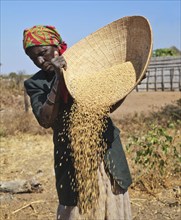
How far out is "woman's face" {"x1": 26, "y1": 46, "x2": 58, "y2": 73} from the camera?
226 centimetres

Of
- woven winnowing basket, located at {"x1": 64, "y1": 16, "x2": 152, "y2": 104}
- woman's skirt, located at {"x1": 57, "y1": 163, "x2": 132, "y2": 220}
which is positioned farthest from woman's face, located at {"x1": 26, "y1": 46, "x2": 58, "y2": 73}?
woman's skirt, located at {"x1": 57, "y1": 163, "x2": 132, "y2": 220}

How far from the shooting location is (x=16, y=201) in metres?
4.53

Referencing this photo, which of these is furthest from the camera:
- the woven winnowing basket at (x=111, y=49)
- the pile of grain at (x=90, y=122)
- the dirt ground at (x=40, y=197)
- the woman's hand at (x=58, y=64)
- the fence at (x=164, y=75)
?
the fence at (x=164, y=75)

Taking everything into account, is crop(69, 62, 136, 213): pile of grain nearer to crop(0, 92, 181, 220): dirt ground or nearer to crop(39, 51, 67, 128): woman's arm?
crop(39, 51, 67, 128): woman's arm

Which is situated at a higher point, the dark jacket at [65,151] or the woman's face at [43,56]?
the woman's face at [43,56]

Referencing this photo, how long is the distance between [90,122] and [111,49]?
1.66ft

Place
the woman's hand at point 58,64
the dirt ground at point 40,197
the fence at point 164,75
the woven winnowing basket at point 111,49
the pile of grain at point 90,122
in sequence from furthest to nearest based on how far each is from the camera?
the fence at point 164,75, the dirt ground at point 40,197, the woven winnowing basket at point 111,49, the pile of grain at point 90,122, the woman's hand at point 58,64

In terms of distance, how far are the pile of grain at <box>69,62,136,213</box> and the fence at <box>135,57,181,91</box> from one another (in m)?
15.6

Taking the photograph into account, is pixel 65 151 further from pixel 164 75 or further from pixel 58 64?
pixel 164 75

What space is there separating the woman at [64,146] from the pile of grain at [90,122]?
4 cm

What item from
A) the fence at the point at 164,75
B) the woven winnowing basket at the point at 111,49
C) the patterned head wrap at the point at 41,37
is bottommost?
the fence at the point at 164,75

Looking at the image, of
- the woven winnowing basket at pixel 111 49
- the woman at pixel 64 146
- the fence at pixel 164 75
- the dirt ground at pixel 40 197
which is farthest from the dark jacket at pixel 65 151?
the fence at pixel 164 75

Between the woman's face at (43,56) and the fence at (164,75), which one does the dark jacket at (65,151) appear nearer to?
the woman's face at (43,56)

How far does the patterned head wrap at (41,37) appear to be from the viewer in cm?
225
